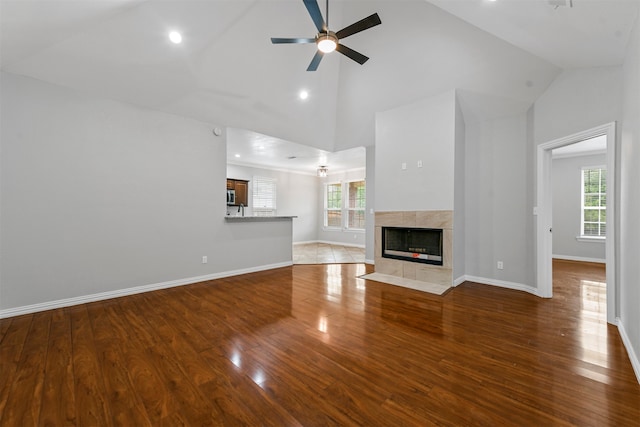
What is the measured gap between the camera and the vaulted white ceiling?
2.47 m

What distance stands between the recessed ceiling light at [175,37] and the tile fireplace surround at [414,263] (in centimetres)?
397

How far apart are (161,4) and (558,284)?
6.83 m

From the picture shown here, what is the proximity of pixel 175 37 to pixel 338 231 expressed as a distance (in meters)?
7.34

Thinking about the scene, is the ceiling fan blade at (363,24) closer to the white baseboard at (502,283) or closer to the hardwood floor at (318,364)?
the hardwood floor at (318,364)

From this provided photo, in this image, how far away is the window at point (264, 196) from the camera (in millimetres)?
8805

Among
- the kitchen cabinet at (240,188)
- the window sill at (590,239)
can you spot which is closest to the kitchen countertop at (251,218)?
the kitchen cabinet at (240,188)

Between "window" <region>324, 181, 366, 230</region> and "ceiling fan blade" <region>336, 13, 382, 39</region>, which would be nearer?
"ceiling fan blade" <region>336, 13, 382, 39</region>

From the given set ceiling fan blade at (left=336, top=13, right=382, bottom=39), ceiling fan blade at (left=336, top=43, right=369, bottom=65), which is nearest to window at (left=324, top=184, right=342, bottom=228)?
ceiling fan blade at (left=336, top=43, right=369, bottom=65)

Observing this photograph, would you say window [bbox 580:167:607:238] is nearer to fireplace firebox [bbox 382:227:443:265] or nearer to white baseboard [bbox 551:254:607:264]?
white baseboard [bbox 551:254:607:264]

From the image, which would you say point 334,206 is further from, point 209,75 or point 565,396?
point 565,396

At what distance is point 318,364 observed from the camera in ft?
6.77

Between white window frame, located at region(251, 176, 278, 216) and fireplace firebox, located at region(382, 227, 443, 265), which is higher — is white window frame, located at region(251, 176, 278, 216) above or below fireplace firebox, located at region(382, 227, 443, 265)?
above

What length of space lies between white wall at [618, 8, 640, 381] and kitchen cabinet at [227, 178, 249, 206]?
7825 mm

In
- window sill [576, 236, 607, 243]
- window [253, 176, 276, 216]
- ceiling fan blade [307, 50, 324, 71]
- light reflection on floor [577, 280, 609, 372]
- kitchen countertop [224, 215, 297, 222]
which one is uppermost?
ceiling fan blade [307, 50, 324, 71]
